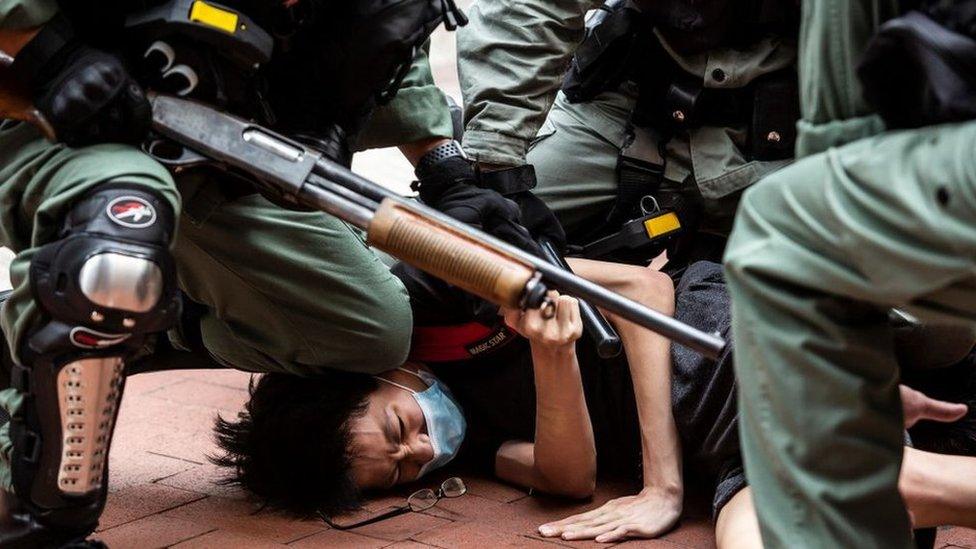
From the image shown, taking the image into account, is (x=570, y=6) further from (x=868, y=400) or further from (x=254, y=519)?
(x=868, y=400)

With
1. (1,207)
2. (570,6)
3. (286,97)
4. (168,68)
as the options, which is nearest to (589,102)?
(570,6)

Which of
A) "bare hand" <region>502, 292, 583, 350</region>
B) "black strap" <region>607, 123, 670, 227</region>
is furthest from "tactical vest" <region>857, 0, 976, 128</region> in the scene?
"black strap" <region>607, 123, 670, 227</region>

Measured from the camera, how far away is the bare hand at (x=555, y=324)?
2604 mm

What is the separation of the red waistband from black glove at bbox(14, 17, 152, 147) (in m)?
0.94

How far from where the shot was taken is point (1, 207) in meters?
2.44

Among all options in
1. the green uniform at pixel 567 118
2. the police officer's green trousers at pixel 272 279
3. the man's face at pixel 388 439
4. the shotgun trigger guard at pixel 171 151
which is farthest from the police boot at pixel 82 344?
the green uniform at pixel 567 118

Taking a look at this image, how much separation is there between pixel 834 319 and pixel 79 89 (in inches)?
53.1

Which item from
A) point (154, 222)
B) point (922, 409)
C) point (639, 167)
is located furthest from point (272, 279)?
point (922, 409)

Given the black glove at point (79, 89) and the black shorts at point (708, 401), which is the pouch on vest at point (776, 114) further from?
the black glove at point (79, 89)

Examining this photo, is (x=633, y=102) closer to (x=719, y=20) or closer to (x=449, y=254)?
(x=719, y=20)

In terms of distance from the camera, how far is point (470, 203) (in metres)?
2.73

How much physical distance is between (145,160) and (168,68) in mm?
188

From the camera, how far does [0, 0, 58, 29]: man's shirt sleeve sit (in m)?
2.23

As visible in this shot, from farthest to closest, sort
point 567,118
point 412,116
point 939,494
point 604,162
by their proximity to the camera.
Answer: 1. point 567,118
2. point 604,162
3. point 412,116
4. point 939,494
